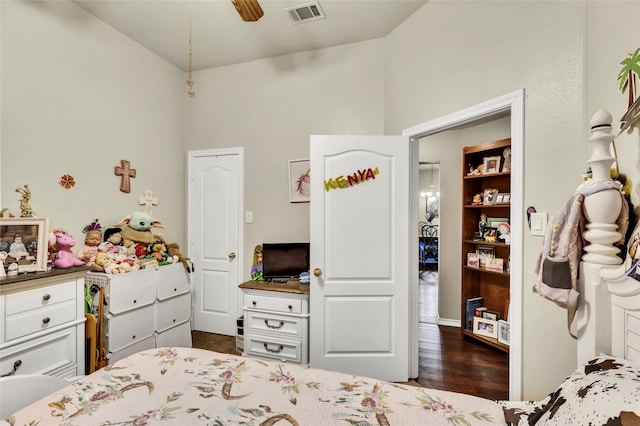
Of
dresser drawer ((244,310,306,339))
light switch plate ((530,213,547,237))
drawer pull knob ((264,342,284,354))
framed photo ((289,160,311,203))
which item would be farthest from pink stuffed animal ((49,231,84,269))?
light switch plate ((530,213,547,237))

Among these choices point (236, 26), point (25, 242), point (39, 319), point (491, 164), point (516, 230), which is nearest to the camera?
point (516, 230)

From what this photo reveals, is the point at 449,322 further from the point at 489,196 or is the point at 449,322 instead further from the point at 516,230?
the point at 516,230

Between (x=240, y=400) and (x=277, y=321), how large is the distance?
56.2 inches

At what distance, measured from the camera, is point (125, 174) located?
279cm

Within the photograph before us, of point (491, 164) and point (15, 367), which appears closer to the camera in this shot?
point (15, 367)

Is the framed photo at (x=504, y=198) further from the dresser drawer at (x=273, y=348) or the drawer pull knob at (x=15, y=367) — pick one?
the drawer pull knob at (x=15, y=367)

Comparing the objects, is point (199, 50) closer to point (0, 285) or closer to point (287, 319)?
point (0, 285)

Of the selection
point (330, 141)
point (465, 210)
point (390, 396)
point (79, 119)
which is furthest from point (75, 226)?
point (465, 210)

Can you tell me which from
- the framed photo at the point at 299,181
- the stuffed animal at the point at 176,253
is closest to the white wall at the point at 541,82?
the framed photo at the point at 299,181

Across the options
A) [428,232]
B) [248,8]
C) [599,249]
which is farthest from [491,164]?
[428,232]

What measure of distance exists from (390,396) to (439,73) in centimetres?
205

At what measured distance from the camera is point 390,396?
110 centimetres

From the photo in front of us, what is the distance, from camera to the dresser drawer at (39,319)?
5.39ft

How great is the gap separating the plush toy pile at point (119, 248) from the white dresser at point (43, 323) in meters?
0.22
